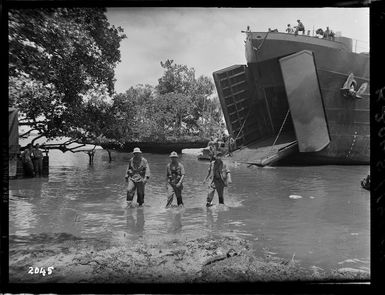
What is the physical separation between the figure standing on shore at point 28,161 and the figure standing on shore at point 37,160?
10cm

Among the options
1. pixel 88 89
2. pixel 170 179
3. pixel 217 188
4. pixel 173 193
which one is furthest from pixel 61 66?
pixel 217 188

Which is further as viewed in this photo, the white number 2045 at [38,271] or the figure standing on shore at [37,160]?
the figure standing on shore at [37,160]

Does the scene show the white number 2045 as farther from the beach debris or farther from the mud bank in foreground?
the beach debris

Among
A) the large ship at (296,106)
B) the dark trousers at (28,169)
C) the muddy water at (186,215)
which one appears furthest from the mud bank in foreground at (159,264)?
the large ship at (296,106)

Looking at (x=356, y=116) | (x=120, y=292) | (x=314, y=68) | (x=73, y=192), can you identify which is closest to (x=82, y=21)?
(x=73, y=192)

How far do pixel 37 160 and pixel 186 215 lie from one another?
11.8ft

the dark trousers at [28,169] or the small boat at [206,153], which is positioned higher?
the small boat at [206,153]

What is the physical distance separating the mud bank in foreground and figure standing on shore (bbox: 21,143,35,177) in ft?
8.66

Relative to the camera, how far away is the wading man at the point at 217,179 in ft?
20.4

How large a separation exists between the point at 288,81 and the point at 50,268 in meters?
9.27

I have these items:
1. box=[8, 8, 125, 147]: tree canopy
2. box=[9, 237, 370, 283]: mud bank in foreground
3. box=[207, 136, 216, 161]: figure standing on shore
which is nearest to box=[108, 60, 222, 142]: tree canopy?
box=[207, 136, 216, 161]: figure standing on shore

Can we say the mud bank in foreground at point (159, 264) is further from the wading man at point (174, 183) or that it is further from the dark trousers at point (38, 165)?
the dark trousers at point (38, 165)

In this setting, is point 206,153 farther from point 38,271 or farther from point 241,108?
point 38,271
